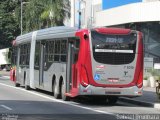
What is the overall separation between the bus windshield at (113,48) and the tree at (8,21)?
70207 millimetres

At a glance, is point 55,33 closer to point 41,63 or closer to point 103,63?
point 41,63

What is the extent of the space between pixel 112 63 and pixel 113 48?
0.63m

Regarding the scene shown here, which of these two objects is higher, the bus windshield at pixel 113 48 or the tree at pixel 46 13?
the tree at pixel 46 13

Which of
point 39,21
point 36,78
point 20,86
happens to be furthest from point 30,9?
point 36,78

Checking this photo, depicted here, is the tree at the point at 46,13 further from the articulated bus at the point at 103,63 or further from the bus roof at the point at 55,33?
the articulated bus at the point at 103,63

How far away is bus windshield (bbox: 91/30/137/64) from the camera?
22656mm

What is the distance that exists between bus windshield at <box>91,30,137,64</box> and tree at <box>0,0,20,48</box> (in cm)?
7021

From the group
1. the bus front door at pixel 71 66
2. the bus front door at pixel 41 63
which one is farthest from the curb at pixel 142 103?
the bus front door at pixel 41 63

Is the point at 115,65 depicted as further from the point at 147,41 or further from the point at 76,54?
the point at 147,41

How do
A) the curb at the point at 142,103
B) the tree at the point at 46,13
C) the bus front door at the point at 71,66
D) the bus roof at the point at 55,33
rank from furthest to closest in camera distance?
the tree at the point at 46,13 < the bus roof at the point at 55,33 < the bus front door at the point at 71,66 < the curb at the point at 142,103

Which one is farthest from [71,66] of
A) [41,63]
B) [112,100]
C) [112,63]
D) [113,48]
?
[41,63]

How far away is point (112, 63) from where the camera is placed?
74.7ft

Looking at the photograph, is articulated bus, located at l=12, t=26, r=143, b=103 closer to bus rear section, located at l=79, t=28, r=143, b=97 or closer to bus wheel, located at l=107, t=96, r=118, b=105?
bus rear section, located at l=79, t=28, r=143, b=97

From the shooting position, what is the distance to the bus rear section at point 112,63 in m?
22.5
